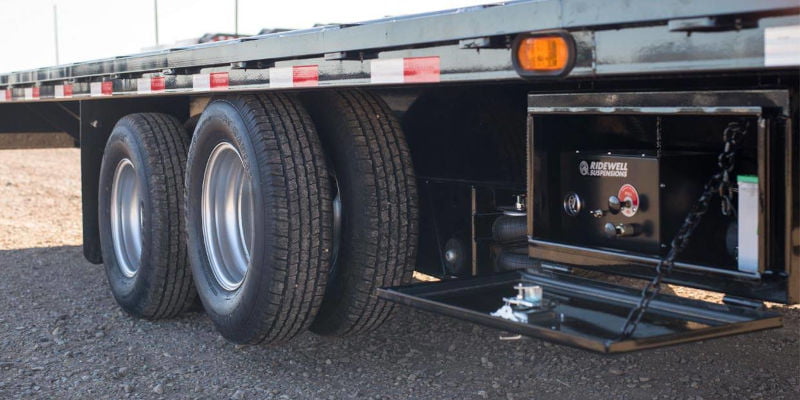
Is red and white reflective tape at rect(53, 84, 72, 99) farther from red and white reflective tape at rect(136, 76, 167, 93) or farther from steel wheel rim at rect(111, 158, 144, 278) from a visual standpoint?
red and white reflective tape at rect(136, 76, 167, 93)

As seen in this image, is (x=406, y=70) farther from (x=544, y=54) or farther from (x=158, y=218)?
(x=158, y=218)

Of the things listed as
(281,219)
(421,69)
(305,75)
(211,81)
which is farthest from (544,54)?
(211,81)

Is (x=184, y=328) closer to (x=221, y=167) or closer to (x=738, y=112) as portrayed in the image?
(x=221, y=167)

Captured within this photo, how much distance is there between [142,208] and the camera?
513cm

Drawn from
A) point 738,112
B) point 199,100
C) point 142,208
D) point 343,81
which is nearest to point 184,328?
point 142,208

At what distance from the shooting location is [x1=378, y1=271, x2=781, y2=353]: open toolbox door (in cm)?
280

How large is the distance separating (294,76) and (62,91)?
2864 mm

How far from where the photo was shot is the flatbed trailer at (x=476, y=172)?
108 inches

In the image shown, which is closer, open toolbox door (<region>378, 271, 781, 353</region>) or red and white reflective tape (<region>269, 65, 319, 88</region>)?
open toolbox door (<region>378, 271, 781, 353</region>)

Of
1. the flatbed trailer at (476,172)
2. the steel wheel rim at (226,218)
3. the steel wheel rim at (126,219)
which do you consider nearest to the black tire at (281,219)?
the flatbed trailer at (476,172)

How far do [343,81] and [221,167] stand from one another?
1.18 meters

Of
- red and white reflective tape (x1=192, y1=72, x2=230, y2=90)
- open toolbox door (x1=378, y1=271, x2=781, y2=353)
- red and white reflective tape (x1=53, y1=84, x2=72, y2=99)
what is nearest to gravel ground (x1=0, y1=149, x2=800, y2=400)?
open toolbox door (x1=378, y1=271, x2=781, y2=353)

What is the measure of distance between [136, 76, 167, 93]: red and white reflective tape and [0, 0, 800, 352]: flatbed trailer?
1cm

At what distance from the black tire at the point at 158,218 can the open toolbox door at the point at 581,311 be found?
1809 millimetres
